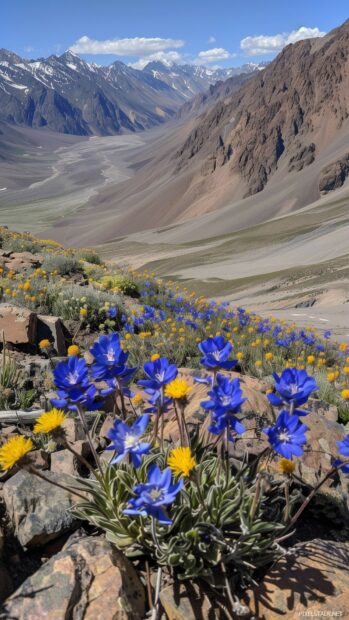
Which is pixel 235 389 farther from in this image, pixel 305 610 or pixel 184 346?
pixel 184 346

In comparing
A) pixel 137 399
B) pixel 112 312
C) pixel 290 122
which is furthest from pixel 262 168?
pixel 137 399

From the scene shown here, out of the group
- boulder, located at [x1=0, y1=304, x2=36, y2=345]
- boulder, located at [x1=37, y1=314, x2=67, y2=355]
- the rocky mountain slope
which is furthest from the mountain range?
boulder, located at [x1=0, y1=304, x2=36, y2=345]

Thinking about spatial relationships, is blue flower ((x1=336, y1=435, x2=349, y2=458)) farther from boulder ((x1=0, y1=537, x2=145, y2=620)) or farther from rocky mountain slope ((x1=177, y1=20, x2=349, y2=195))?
rocky mountain slope ((x1=177, y1=20, x2=349, y2=195))

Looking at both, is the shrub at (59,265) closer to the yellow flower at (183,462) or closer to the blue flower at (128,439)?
the blue flower at (128,439)

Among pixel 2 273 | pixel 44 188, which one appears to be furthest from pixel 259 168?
pixel 44 188

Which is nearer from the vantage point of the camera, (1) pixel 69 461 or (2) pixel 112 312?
(1) pixel 69 461

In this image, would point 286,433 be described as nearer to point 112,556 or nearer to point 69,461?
point 112,556
